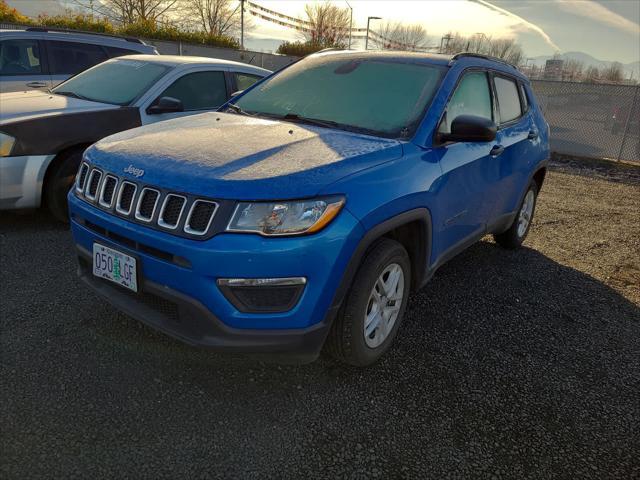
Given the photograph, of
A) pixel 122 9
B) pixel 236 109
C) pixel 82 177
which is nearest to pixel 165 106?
pixel 236 109

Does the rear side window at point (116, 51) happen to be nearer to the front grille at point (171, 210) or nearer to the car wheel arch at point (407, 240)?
the front grille at point (171, 210)

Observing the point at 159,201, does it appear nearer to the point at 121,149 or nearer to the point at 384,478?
the point at 121,149

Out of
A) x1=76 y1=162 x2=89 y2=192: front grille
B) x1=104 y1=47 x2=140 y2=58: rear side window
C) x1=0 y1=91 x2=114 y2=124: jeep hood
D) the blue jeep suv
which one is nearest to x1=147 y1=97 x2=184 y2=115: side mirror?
x1=0 y1=91 x2=114 y2=124: jeep hood

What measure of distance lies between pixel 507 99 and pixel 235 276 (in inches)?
124

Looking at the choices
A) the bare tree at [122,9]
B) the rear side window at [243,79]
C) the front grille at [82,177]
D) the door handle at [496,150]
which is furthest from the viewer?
the bare tree at [122,9]

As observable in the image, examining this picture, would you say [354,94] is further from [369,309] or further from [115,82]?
[115,82]

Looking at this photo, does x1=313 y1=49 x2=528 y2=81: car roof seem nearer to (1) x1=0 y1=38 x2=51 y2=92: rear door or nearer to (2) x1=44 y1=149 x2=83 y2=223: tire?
(2) x1=44 y1=149 x2=83 y2=223: tire

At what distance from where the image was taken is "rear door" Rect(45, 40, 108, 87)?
6469 mm

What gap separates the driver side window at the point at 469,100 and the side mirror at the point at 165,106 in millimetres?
2538

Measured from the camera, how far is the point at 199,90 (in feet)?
17.1

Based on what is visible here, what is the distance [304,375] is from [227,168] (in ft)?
3.96

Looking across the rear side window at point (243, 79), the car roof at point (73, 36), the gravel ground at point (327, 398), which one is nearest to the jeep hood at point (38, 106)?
the gravel ground at point (327, 398)

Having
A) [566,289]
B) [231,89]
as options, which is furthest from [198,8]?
[566,289]

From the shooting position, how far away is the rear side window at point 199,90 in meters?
4.98
